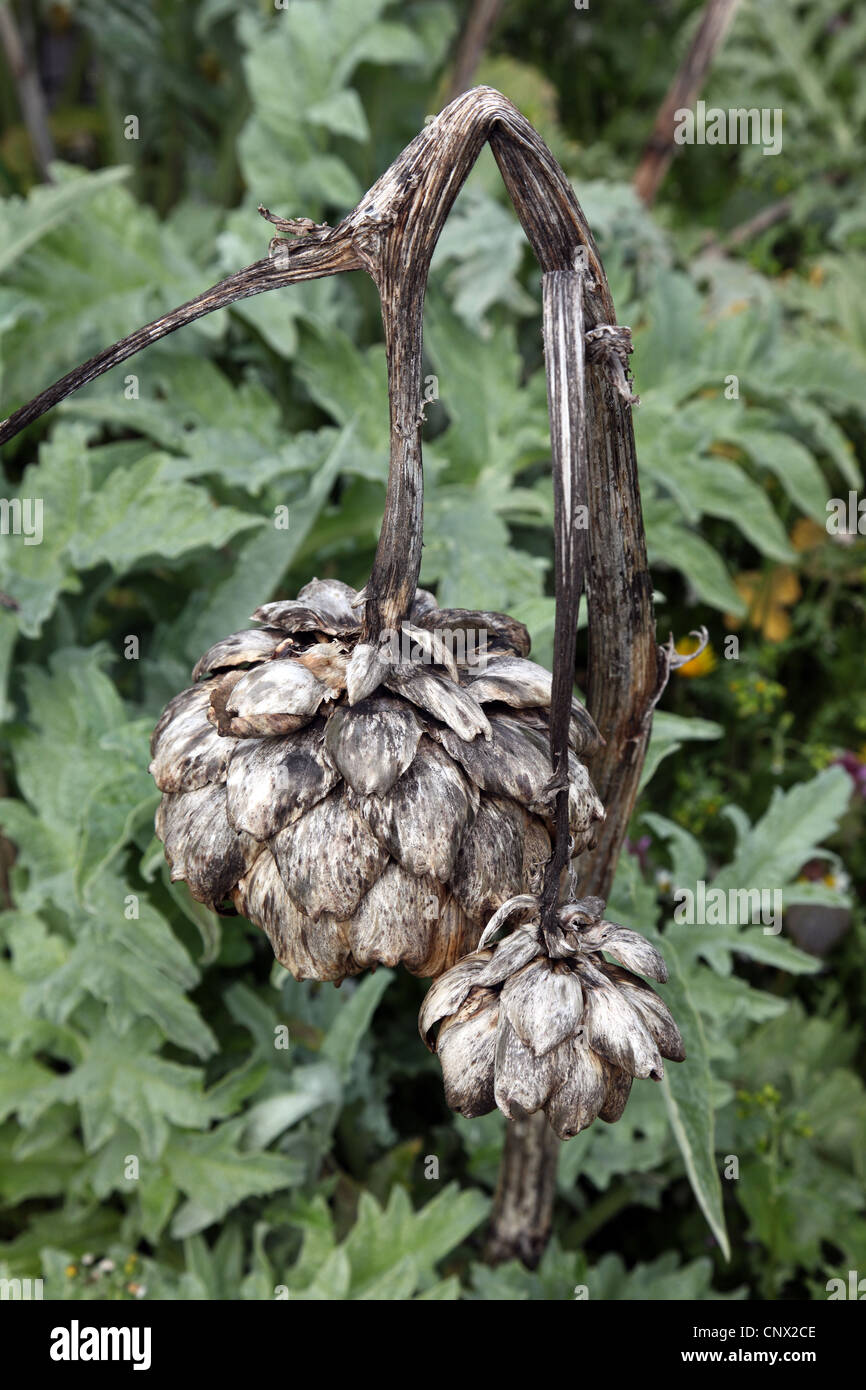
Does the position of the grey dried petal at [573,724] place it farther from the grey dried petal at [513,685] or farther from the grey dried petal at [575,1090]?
the grey dried petal at [575,1090]

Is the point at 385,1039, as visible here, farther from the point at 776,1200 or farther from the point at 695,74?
the point at 695,74

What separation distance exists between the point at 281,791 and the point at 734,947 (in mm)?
870

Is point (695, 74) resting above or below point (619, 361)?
above

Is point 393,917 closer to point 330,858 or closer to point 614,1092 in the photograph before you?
point 330,858

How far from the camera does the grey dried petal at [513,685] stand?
2.36 feet

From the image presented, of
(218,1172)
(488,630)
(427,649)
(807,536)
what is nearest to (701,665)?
(807,536)

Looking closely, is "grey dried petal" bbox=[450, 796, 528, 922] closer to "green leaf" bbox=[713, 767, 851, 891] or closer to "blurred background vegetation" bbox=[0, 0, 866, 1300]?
"blurred background vegetation" bbox=[0, 0, 866, 1300]

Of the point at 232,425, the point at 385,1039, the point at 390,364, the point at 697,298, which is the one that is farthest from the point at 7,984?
the point at 697,298

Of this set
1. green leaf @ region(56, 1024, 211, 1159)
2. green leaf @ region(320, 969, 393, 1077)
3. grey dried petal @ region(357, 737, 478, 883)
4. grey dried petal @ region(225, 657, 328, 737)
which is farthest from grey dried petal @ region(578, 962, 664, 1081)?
green leaf @ region(56, 1024, 211, 1159)

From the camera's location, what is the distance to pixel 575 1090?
0.64 m

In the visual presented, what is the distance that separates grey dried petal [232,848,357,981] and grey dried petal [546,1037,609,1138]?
0.12 m

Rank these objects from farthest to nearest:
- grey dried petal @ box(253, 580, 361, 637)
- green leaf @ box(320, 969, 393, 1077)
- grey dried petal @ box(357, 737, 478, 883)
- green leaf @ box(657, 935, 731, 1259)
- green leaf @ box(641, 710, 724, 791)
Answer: green leaf @ box(320, 969, 393, 1077), green leaf @ box(641, 710, 724, 791), green leaf @ box(657, 935, 731, 1259), grey dried petal @ box(253, 580, 361, 637), grey dried petal @ box(357, 737, 478, 883)

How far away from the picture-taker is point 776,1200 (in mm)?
1614

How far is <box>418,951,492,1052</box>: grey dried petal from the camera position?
657 millimetres
